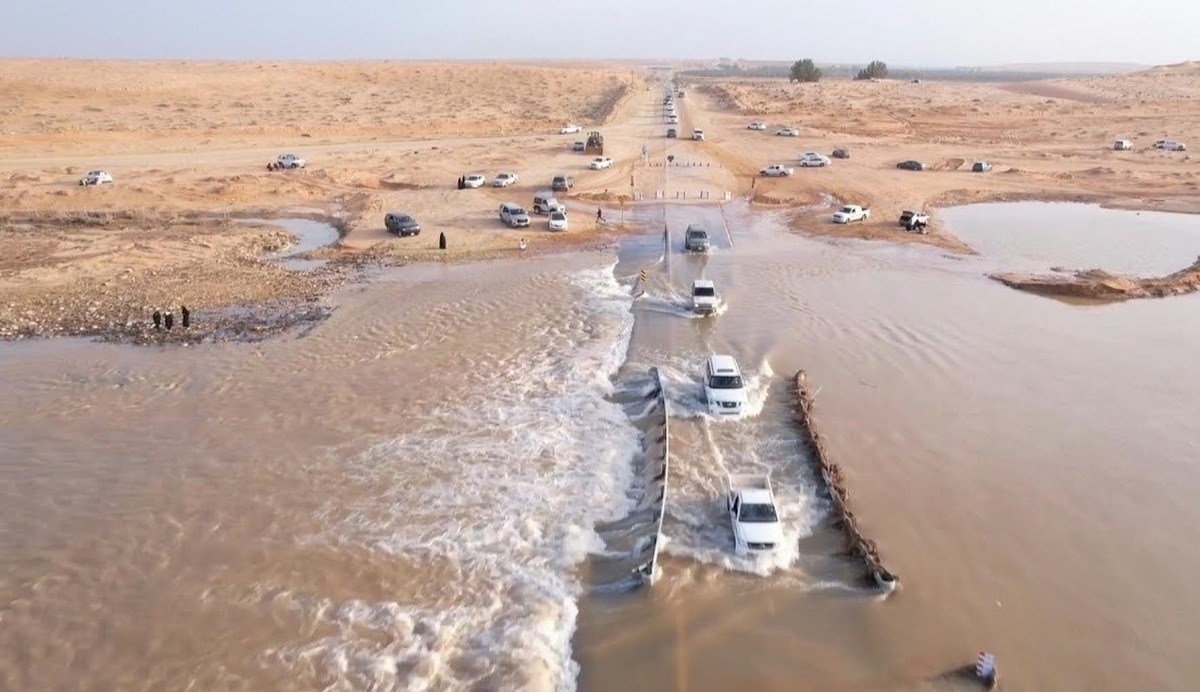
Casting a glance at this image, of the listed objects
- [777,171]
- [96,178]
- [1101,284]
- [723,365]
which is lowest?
[723,365]

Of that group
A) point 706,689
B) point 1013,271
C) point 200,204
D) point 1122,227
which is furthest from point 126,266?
point 1122,227

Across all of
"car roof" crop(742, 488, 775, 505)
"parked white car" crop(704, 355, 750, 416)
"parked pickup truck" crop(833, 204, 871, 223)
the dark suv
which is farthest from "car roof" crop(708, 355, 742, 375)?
"parked pickup truck" crop(833, 204, 871, 223)

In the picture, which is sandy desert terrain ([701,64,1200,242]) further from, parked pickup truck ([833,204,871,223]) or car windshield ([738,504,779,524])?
car windshield ([738,504,779,524])

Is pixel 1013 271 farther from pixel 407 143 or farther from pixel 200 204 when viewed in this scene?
pixel 407 143

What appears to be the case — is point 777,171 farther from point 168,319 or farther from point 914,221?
point 168,319

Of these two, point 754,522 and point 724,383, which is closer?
point 754,522

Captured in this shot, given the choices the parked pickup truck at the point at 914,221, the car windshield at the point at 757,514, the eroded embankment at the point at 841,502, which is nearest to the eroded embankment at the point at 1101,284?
the parked pickup truck at the point at 914,221

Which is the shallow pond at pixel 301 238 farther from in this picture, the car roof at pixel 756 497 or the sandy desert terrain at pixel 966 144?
the sandy desert terrain at pixel 966 144

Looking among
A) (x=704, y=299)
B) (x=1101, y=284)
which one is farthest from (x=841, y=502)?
(x=1101, y=284)
